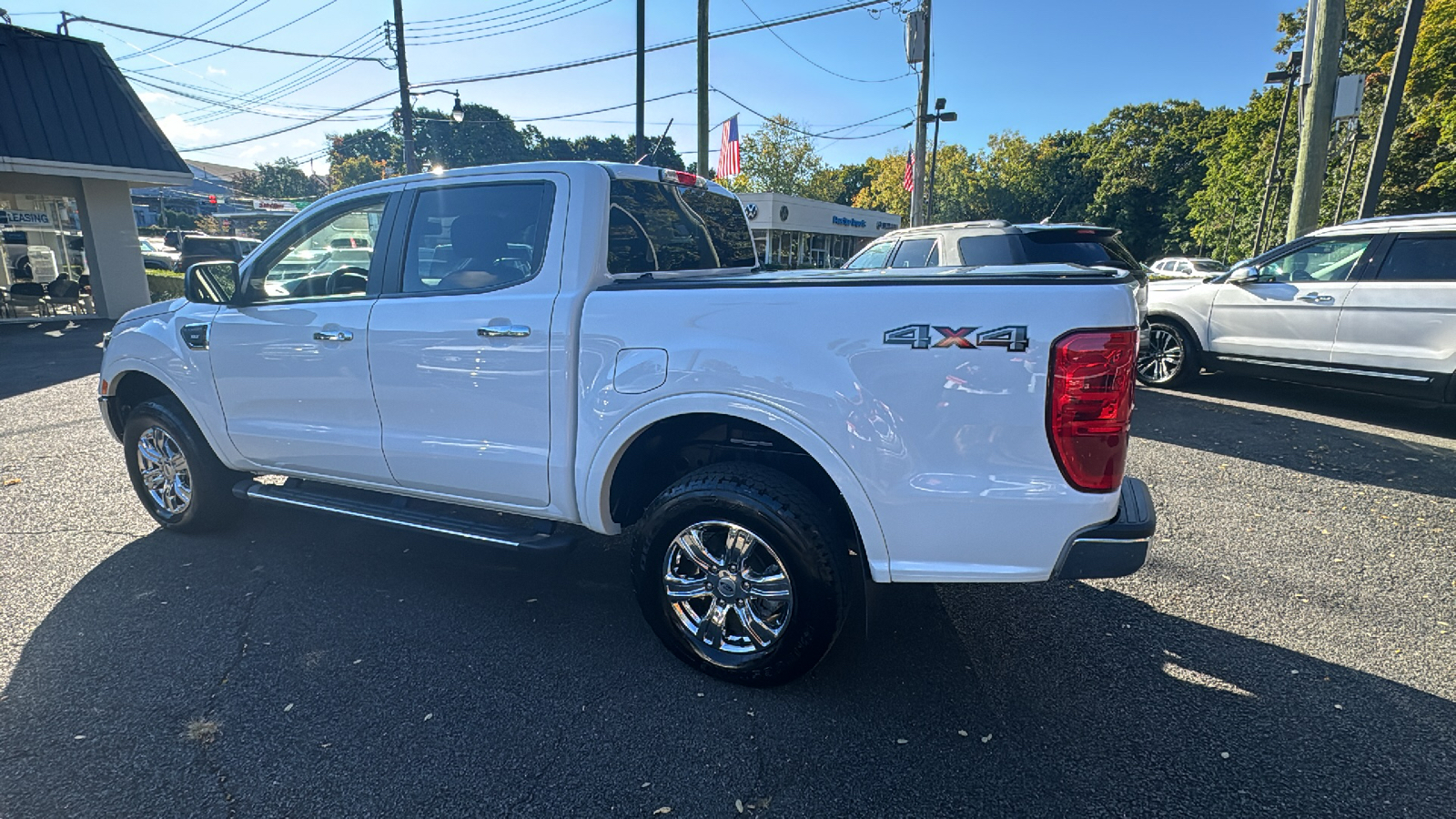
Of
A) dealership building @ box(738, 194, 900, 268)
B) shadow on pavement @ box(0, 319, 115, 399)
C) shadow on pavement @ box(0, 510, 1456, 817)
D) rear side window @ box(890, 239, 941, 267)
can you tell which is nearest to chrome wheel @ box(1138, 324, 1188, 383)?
rear side window @ box(890, 239, 941, 267)

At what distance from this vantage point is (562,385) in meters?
2.89

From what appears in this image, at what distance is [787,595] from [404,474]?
1.94 meters

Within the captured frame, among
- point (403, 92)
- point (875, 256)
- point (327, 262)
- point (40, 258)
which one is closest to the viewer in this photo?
point (327, 262)

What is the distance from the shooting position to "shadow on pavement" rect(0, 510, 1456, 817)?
87.9 inches

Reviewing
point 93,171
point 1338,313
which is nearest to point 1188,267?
point 1338,313

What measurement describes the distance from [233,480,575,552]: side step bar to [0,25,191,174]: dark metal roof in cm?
1338

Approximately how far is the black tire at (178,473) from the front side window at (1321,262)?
9.18 metres

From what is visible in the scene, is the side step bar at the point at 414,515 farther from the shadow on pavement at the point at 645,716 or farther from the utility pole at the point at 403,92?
the utility pole at the point at 403,92

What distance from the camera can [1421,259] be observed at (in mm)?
6289

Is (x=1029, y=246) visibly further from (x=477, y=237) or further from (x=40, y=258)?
(x=40, y=258)

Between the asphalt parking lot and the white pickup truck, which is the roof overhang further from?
Answer: the white pickup truck

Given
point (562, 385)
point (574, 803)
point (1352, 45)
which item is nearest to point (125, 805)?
point (574, 803)

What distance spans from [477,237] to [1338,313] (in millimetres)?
7607

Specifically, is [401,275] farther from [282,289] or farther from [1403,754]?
[1403,754]
